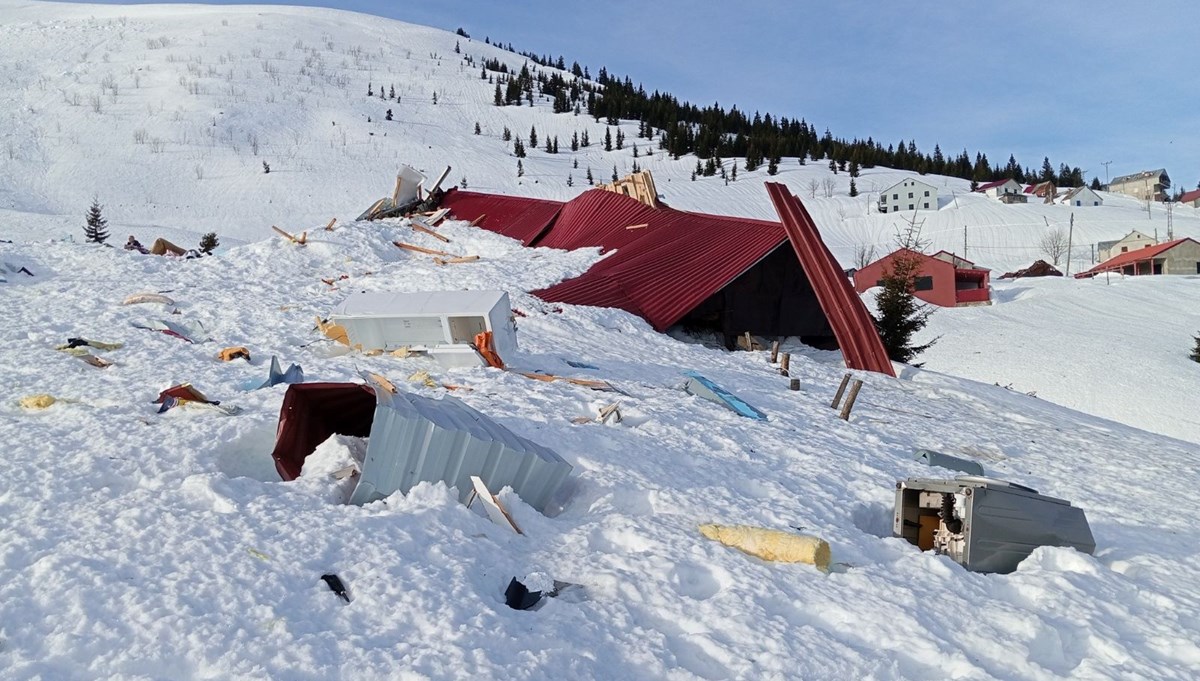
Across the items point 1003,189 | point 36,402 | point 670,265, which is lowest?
point 36,402

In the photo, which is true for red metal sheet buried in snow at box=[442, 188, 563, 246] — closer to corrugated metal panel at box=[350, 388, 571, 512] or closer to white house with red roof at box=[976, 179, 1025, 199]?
corrugated metal panel at box=[350, 388, 571, 512]

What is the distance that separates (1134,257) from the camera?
51125 mm

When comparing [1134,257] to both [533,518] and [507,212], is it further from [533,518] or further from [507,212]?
[533,518]

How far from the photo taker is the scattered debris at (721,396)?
7.96 meters

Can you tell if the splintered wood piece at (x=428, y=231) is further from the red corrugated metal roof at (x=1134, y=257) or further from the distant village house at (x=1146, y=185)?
the distant village house at (x=1146, y=185)

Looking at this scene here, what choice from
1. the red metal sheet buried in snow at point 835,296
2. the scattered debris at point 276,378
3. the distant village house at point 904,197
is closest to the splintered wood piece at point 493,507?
the scattered debris at point 276,378

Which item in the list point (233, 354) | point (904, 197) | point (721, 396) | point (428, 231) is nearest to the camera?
point (233, 354)

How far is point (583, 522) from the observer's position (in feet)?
15.7

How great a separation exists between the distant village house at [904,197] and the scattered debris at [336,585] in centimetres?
6880

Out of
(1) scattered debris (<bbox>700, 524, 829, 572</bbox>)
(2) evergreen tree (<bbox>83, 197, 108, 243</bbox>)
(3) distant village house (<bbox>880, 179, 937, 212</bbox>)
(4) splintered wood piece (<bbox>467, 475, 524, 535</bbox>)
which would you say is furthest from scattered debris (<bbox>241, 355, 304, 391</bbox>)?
(3) distant village house (<bbox>880, 179, 937, 212</bbox>)

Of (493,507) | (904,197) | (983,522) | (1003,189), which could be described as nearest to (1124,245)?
(904,197)

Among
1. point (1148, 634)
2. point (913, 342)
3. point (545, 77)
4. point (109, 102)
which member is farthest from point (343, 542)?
point (545, 77)

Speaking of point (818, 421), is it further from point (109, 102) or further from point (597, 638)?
point (109, 102)

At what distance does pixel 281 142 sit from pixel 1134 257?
55002 millimetres
